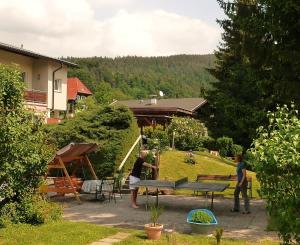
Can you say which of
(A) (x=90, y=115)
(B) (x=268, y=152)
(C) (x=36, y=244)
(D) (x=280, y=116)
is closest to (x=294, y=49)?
(D) (x=280, y=116)

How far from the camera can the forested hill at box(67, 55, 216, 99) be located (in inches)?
5001

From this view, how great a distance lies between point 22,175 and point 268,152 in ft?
22.4

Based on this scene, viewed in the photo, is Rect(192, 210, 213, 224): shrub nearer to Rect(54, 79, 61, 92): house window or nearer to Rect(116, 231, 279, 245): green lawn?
Rect(116, 231, 279, 245): green lawn

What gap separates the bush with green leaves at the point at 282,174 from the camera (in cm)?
555

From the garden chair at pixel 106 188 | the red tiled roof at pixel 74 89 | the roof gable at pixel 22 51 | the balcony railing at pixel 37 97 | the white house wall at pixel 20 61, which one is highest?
the red tiled roof at pixel 74 89

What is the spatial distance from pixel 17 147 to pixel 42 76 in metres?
26.0

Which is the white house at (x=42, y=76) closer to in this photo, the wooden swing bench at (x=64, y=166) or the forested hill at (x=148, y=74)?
the wooden swing bench at (x=64, y=166)

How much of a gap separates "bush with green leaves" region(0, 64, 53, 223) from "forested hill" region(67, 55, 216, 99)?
9493cm

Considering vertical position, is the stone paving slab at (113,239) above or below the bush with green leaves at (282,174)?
below

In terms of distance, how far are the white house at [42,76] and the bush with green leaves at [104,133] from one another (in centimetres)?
1075

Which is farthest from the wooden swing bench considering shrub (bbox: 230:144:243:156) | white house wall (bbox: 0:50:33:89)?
shrub (bbox: 230:144:243:156)

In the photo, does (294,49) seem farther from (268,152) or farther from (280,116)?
(268,152)

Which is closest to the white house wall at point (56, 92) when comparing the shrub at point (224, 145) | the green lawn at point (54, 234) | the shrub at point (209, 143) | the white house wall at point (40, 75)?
the white house wall at point (40, 75)

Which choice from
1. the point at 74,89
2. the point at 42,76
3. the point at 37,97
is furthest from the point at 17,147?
the point at 74,89
